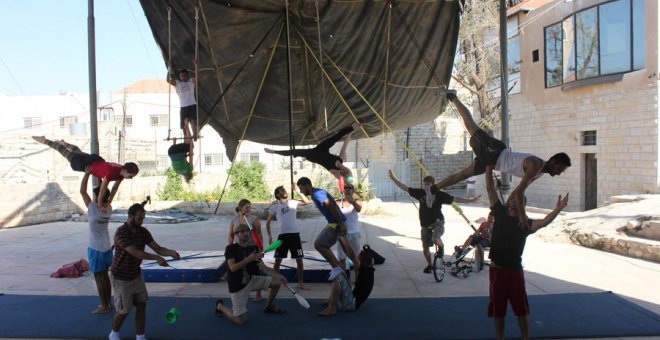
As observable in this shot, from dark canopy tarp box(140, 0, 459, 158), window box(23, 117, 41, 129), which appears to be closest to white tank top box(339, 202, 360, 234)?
dark canopy tarp box(140, 0, 459, 158)

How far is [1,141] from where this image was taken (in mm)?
18531

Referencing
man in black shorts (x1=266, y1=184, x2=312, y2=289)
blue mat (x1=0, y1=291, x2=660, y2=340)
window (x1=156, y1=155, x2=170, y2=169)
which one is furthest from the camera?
window (x1=156, y1=155, x2=170, y2=169)

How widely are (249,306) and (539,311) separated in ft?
12.0

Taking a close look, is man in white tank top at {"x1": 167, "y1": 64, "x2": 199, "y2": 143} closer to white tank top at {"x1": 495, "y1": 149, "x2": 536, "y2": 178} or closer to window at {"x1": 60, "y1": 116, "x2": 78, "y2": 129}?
white tank top at {"x1": 495, "y1": 149, "x2": 536, "y2": 178}

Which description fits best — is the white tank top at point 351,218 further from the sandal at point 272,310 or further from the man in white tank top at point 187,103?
the man in white tank top at point 187,103

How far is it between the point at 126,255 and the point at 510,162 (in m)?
4.11

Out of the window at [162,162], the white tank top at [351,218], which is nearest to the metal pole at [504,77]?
the white tank top at [351,218]

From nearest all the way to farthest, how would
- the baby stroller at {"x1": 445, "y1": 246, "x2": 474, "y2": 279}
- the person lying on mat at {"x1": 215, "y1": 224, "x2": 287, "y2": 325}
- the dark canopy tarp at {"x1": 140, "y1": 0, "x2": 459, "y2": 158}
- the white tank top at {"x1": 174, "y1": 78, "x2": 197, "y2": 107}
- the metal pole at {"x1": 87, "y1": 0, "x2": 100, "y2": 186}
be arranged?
the person lying on mat at {"x1": 215, "y1": 224, "x2": 287, "y2": 325}, the baby stroller at {"x1": 445, "y1": 246, "x2": 474, "y2": 279}, the dark canopy tarp at {"x1": 140, "y1": 0, "x2": 459, "y2": 158}, the white tank top at {"x1": 174, "y1": 78, "x2": 197, "y2": 107}, the metal pole at {"x1": 87, "y1": 0, "x2": 100, "y2": 186}

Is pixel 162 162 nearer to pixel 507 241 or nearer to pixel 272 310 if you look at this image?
pixel 272 310

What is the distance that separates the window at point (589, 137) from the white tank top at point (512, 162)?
13.8 meters

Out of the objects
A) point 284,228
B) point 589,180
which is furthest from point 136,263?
point 589,180

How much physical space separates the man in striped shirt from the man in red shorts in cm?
318

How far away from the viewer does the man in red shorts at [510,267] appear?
15.0 feet

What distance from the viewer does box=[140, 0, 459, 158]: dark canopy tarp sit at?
26.8 feet
